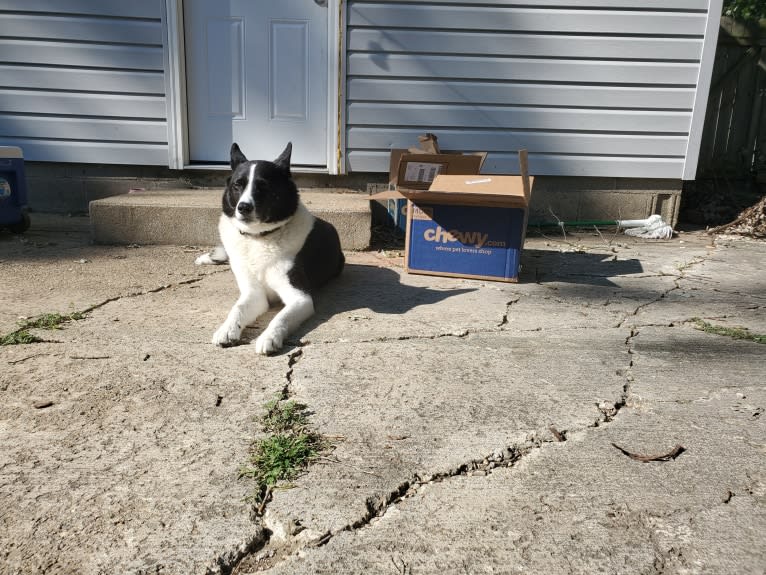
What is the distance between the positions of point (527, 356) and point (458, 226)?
1.45 metres

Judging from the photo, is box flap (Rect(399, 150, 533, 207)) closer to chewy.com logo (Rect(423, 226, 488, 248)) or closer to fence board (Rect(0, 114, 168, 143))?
chewy.com logo (Rect(423, 226, 488, 248))

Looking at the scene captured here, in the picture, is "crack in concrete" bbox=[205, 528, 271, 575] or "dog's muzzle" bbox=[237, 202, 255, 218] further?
"dog's muzzle" bbox=[237, 202, 255, 218]

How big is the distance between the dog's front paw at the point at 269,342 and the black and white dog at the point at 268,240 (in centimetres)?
26

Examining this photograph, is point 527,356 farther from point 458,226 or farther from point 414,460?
point 458,226

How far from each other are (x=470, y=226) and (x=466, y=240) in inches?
3.7

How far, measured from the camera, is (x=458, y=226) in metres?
3.68

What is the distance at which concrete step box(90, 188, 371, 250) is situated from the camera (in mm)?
4312

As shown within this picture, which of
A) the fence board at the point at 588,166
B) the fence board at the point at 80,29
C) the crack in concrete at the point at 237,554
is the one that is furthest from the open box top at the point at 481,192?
the fence board at the point at 80,29

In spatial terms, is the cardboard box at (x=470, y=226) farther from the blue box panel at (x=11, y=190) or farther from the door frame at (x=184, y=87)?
the blue box panel at (x=11, y=190)

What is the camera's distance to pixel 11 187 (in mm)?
4336

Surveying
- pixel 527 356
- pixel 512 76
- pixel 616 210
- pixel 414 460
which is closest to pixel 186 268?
pixel 527 356

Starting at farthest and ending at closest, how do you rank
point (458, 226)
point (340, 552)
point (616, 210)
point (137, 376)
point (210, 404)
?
point (616, 210)
point (458, 226)
point (137, 376)
point (210, 404)
point (340, 552)

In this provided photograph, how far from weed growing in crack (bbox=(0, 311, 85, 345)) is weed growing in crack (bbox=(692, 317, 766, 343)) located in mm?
3006

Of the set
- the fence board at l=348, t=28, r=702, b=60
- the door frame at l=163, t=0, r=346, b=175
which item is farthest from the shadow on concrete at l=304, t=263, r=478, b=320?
the fence board at l=348, t=28, r=702, b=60
